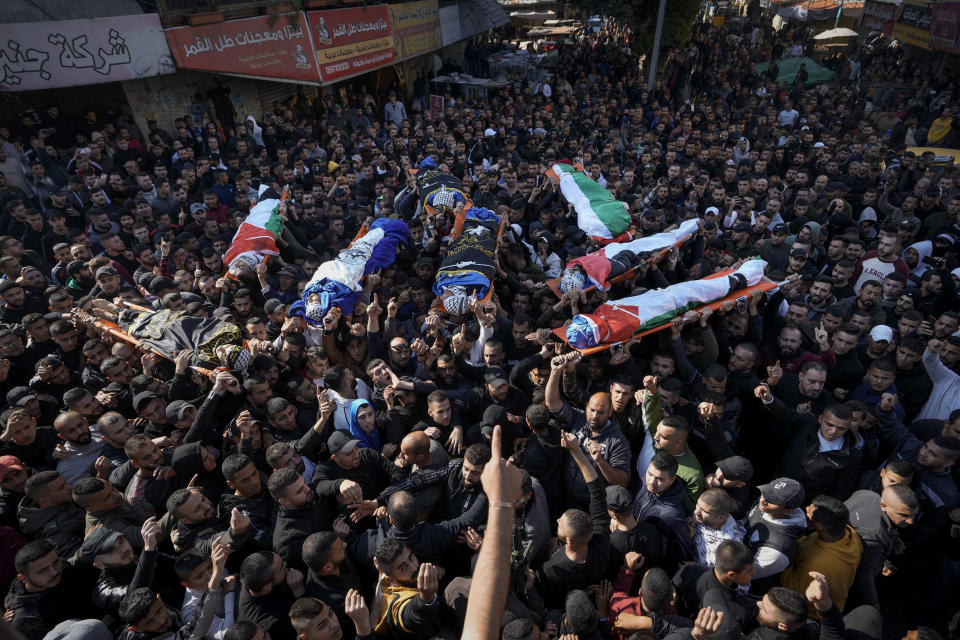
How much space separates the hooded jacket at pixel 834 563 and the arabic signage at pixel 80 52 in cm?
1167

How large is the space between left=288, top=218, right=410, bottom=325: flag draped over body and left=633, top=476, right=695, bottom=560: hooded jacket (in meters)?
3.51

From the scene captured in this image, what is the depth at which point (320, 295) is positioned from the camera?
16.8ft

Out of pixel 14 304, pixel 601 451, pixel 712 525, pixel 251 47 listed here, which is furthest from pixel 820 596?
pixel 251 47

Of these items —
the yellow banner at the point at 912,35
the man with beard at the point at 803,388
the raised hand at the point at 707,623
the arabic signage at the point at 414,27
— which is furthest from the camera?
the yellow banner at the point at 912,35

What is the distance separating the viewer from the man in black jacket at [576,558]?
246 cm

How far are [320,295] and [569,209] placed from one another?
4.24 metres

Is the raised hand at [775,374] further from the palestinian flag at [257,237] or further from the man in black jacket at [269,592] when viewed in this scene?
the palestinian flag at [257,237]

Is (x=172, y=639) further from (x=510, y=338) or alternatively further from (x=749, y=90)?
(x=749, y=90)

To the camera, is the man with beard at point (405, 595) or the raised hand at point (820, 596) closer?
the raised hand at point (820, 596)

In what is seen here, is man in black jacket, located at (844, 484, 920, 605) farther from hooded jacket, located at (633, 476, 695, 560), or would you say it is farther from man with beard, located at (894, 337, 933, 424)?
man with beard, located at (894, 337, 933, 424)

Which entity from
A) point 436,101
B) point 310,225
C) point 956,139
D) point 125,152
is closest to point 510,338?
point 310,225

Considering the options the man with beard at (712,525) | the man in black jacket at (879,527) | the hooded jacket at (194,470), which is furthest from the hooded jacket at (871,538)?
the hooded jacket at (194,470)

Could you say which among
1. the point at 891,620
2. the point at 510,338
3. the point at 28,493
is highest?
the point at 28,493

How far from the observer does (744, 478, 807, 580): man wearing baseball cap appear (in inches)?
103
